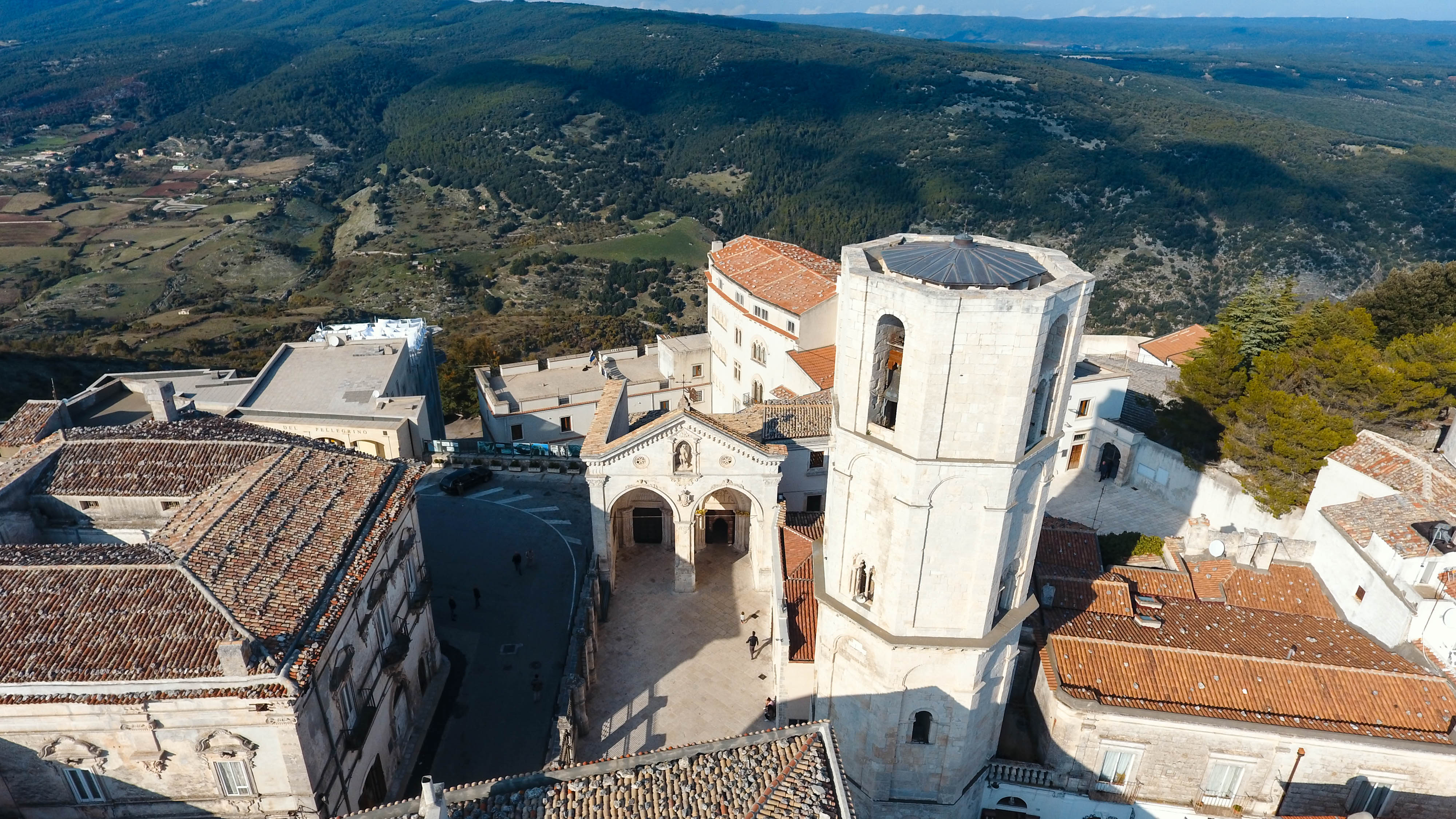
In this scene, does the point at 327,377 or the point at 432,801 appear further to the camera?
the point at 327,377

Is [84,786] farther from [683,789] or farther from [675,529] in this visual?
[675,529]

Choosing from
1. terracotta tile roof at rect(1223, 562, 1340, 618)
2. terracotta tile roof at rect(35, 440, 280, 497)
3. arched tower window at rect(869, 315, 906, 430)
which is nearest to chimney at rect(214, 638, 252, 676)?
terracotta tile roof at rect(35, 440, 280, 497)

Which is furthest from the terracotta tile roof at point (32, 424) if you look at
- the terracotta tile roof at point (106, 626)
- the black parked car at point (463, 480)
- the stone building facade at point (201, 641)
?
the black parked car at point (463, 480)

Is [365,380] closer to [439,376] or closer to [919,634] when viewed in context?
[439,376]

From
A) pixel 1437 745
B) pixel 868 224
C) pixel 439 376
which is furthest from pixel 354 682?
pixel 868 224

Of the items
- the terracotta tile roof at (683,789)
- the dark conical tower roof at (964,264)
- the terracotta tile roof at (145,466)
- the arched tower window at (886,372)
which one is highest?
the dark conical tower roof at (964,264)

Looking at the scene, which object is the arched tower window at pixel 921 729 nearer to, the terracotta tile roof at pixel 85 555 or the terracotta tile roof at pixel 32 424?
the terracotta tile roof at pixel 85 555

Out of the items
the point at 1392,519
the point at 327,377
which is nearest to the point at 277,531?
the point at 327,377
